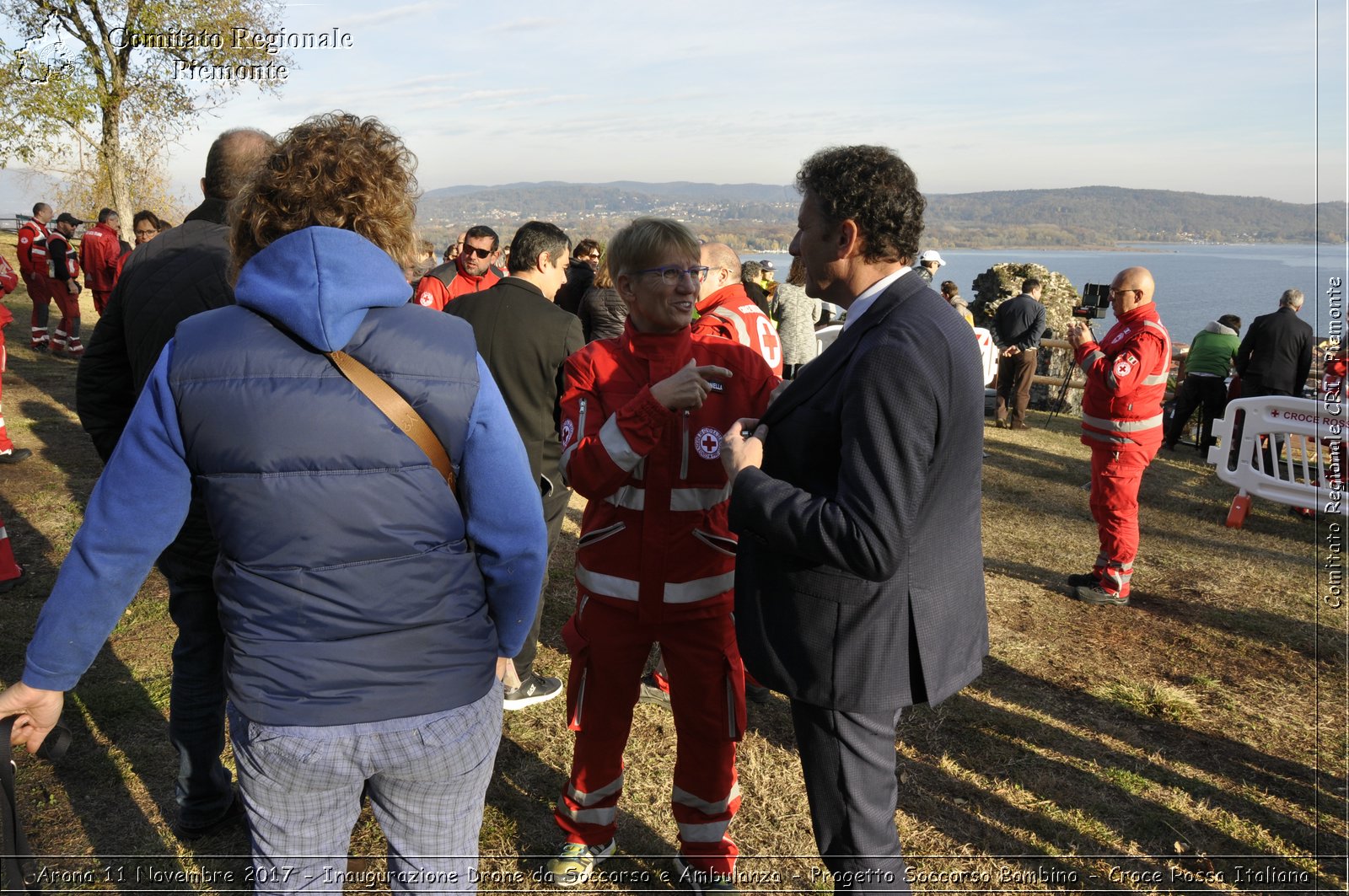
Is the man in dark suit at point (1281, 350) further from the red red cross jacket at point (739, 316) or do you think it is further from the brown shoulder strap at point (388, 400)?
the brown shoulder strap at point (388, 400)

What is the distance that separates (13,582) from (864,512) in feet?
17.1

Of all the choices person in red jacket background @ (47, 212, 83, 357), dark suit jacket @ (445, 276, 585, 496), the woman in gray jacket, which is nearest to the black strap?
dark suit jacket @ (445, 276, 585, 496)

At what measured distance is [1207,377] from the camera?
10.6 metres

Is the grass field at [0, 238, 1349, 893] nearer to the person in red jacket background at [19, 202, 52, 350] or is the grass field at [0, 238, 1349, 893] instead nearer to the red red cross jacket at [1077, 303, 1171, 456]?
the red red cross jacket at [1077, 303, 1171, 456]

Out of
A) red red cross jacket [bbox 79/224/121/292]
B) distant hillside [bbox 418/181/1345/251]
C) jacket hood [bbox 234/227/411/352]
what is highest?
distant hillside [bbox 418/181/1345/251]

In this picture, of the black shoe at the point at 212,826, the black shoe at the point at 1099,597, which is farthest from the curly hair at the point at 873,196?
the black shoe at the point at 1099,597

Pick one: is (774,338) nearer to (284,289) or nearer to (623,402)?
(623,402)

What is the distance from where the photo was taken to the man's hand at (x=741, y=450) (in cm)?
206

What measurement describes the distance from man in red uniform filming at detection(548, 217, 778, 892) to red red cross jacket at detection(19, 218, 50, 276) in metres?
12.6

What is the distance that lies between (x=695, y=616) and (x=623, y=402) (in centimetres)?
67

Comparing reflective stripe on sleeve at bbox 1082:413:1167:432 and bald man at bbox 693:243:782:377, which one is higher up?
bald man at bbox 693:243:782:377

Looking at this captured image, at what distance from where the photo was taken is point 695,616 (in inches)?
103

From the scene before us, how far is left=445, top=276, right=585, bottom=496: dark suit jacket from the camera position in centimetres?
371

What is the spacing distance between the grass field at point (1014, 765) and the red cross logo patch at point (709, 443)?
2.49 ft
